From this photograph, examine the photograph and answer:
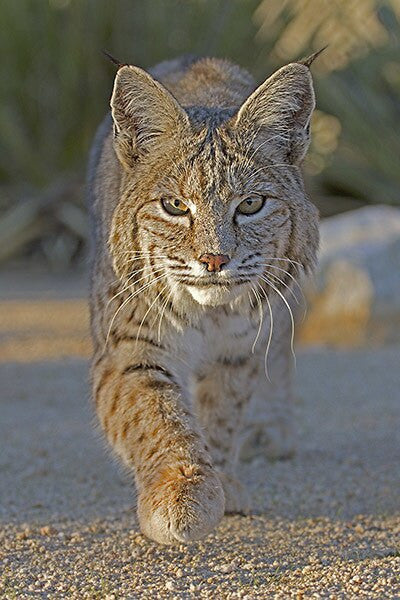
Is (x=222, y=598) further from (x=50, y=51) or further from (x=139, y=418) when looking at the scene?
(x=50, y=51)

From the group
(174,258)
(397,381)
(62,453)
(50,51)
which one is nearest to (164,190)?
(174,258)

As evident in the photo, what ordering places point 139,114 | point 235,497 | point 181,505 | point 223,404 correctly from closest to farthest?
point 181,505 < point 139,114 < point 235,497 < point 223,404

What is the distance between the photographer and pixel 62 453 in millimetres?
5664

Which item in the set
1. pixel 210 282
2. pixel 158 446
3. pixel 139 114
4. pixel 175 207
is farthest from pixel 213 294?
pixel 139 114

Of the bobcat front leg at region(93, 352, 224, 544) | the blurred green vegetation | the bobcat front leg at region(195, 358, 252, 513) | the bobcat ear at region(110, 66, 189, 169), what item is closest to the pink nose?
the bobcat front leg at region(93, 352, 224, 544)

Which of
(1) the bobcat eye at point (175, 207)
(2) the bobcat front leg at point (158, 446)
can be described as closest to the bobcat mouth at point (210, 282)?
(1) the bobcat eye at point (175, 207)

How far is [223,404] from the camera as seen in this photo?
4.76 m

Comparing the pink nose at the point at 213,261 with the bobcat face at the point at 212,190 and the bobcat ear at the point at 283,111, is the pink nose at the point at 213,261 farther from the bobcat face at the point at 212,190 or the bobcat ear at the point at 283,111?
the bobcat ear at the point at 283,111

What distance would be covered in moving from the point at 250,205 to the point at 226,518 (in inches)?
50.8

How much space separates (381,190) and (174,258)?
9257 millimetres

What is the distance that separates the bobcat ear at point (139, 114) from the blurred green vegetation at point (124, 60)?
8.00 m

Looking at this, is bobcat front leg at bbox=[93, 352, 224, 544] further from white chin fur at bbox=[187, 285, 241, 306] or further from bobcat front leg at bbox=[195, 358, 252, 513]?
bobcat front leg at bbox=[195, 358, 252, 513]

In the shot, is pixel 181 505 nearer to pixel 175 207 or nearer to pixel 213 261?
pixel 213 261

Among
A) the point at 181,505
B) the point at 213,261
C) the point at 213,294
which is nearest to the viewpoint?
the point at 181,505
